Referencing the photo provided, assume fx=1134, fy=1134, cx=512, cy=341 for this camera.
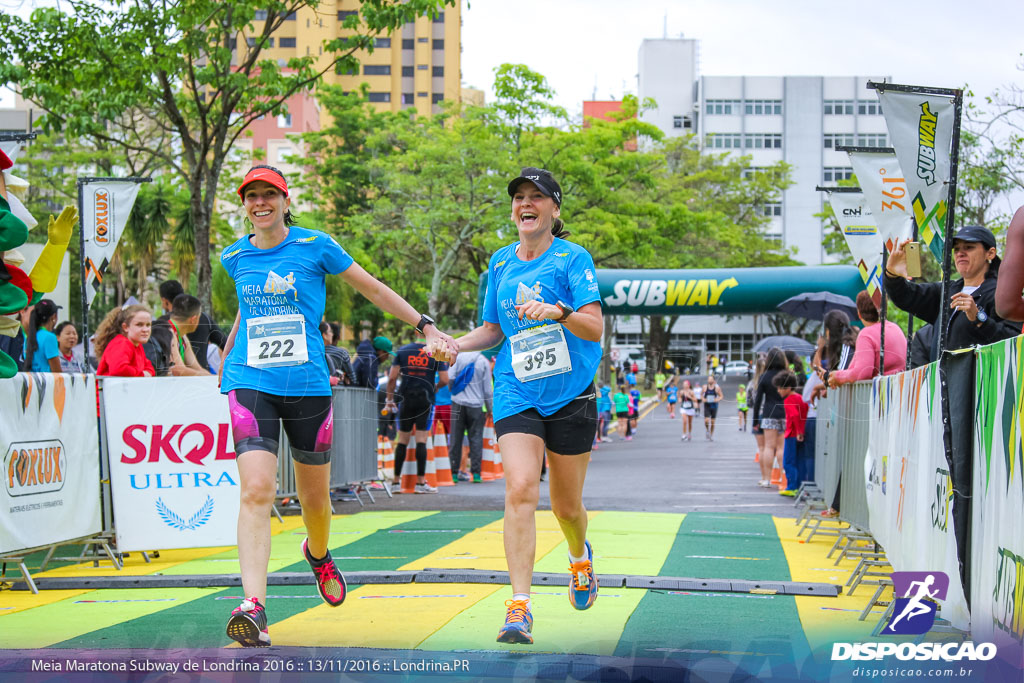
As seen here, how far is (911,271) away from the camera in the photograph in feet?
20.6

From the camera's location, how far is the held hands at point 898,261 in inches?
249

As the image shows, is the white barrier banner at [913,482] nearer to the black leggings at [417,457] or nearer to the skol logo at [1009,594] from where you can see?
the skol logo at [1009,594]

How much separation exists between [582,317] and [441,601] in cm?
208

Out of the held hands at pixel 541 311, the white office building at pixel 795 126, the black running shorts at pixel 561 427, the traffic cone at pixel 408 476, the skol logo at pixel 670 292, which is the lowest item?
the traffic cone at pixel 408 476

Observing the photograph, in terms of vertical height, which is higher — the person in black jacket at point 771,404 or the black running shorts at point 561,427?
the black running shorts at point 561,427

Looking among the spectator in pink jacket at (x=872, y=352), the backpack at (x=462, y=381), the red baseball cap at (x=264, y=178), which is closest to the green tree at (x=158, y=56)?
the backpack at (x=462, y=381)

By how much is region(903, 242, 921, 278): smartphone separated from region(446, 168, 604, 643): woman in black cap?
2084 mm

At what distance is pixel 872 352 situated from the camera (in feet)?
31.2

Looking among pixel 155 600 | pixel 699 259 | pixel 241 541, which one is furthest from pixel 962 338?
pixel 699 259

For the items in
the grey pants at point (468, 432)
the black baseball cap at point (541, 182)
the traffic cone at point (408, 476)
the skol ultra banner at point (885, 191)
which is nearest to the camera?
the black baseball cap at point (541, 182)

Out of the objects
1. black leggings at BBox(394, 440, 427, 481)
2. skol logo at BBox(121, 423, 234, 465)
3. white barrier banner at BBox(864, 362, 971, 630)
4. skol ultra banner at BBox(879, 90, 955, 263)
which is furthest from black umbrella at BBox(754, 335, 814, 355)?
skol ultra banner at BBox(879, 90, 955, 263)

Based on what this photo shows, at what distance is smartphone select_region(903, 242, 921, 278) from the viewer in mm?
6191

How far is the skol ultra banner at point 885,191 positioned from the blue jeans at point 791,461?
563cm

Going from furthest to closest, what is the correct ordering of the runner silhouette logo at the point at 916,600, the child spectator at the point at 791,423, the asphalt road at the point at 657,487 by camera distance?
the child spectator at the point at 791,423 → the asphalt road at the point at 657,487 → the runner silhouette logo at the point at 916,600
